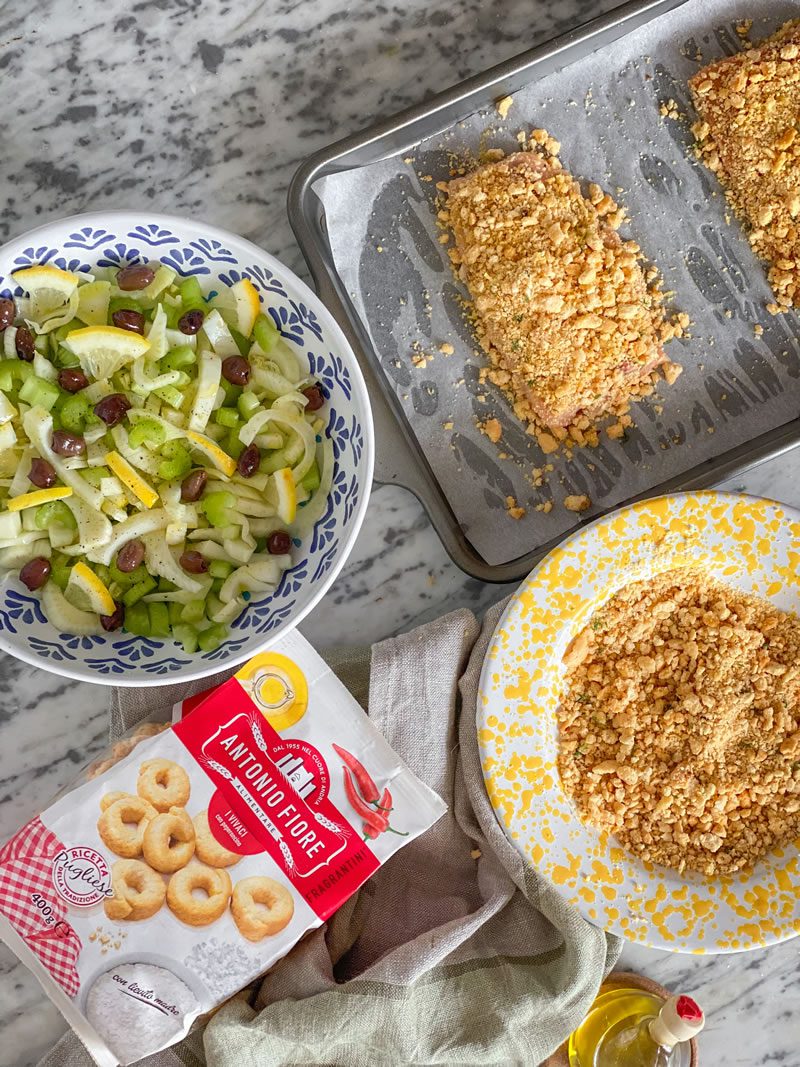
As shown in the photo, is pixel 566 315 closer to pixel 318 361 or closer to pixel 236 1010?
pixel 318 361

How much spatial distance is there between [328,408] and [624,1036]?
1.12 m

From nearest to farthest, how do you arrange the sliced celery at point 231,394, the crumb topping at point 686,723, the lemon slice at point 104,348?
the lemon slice at point 104,348 < the sliced celery at point 231,394 < the crumb topping at point 686,723

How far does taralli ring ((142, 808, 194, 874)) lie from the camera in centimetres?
144

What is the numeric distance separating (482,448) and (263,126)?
25.9 inches

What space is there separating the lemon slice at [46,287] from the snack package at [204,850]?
1.96ft

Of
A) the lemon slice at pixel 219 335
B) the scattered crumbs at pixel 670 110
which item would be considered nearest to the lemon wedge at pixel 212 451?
the lemon slice at pixel 219 335

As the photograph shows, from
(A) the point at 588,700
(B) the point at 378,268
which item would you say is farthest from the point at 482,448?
(A) the point at 588,700

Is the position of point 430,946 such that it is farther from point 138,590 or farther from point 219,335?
point 219,335

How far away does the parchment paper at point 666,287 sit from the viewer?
1.60 meters

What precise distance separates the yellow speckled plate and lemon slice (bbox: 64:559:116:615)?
0.57 meters

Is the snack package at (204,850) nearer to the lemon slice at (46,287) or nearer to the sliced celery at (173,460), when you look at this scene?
the sliced celery at (173,460)

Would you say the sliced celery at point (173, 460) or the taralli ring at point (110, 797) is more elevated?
the sliced celery at point (173, 460)

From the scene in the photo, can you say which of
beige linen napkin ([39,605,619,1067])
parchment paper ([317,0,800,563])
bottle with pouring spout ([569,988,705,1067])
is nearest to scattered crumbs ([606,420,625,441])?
parchment paper ([317,0,800,563])

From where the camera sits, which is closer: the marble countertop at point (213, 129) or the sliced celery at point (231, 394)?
the sliced celery at point (231, 394)
